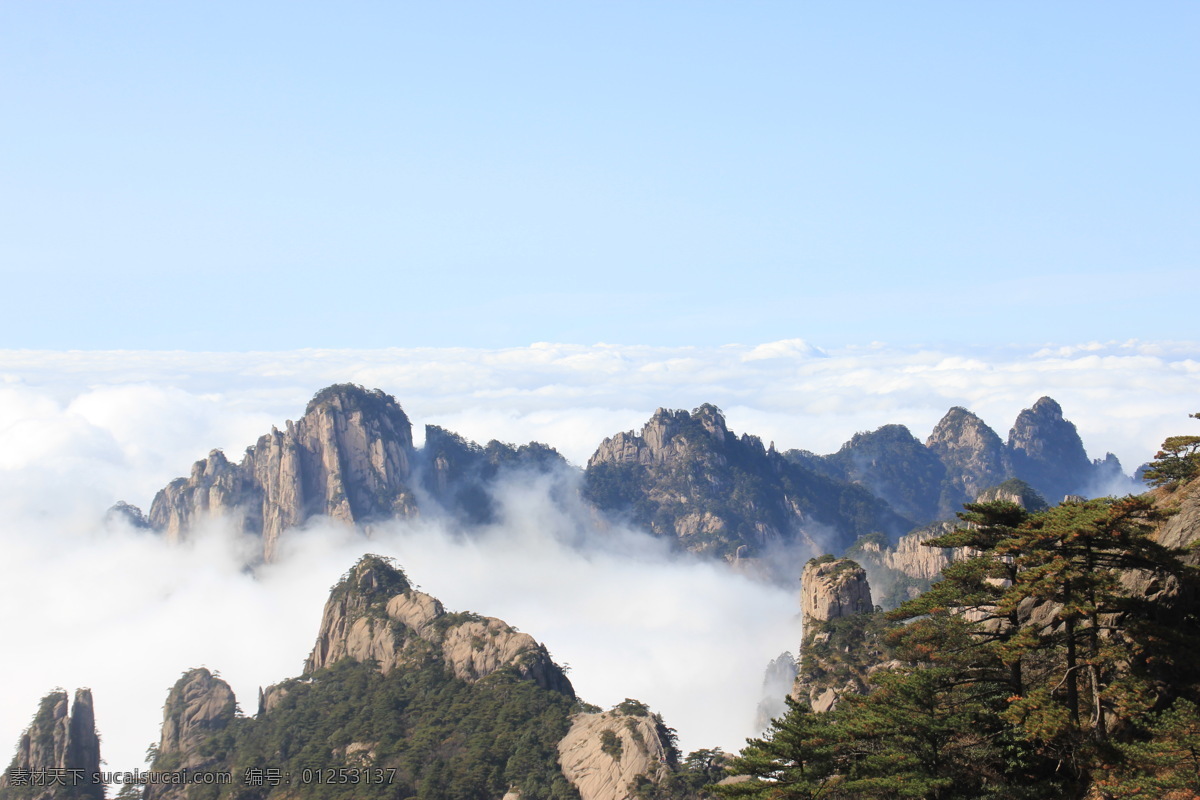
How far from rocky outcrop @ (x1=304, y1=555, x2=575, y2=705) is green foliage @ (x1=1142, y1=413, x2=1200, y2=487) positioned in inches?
2288

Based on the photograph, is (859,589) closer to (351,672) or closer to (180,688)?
(351,672)

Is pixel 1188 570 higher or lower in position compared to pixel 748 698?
higher

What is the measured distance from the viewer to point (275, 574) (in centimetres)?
19662

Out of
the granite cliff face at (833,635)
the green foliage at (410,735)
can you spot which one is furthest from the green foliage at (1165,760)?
the green foliage at (410,735)

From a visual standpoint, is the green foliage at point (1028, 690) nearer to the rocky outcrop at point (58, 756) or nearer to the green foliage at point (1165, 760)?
the green foliage at point (1165, 760)

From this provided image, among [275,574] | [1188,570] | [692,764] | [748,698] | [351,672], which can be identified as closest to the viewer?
[1188,570]

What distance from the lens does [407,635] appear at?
10019cm

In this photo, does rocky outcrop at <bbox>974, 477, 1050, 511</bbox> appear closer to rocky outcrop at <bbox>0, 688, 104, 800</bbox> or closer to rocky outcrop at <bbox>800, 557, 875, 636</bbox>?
rocky outcrop at <bbox>800, 557, 875, 636</bbox>

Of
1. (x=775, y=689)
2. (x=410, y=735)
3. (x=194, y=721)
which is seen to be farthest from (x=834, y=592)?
(x=194, y=721)

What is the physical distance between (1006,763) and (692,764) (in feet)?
133

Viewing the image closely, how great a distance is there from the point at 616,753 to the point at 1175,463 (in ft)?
146

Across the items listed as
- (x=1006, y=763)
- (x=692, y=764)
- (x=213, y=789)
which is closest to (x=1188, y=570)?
(x=1006, y=763)

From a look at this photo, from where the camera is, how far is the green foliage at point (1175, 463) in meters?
41.1

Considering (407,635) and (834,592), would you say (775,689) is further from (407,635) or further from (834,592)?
(834,592)
